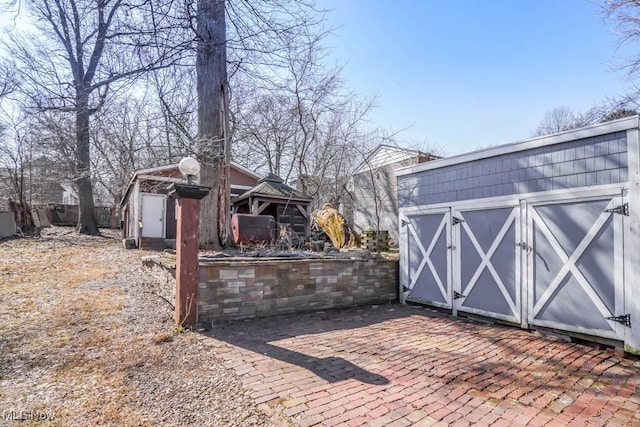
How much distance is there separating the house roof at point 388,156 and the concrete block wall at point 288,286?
709 centimetres

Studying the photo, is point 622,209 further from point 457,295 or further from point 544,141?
point 457,295

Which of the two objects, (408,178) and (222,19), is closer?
(222,19)

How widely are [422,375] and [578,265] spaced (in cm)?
259

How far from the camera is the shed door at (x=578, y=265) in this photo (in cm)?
376

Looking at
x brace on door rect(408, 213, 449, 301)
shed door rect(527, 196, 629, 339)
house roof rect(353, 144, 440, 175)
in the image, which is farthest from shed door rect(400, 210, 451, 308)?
house roof rect(353, 144, 440, 175)

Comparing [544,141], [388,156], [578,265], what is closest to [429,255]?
[578,265]

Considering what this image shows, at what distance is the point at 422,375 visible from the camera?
298cm

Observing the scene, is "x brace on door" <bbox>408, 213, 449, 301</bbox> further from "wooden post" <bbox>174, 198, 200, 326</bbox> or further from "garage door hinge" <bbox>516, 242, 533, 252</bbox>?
"wooden post" <bbox>174, 198, 200, 326</bbox>

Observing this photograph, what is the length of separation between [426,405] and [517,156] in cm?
374

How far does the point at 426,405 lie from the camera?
247 cm

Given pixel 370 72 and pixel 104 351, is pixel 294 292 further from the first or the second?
pixel 370 72

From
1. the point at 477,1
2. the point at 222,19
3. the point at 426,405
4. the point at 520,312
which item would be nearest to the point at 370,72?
the point at 477,1

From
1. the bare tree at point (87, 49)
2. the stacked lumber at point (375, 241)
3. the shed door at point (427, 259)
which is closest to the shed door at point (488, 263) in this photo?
the shed door at point (427, 259)

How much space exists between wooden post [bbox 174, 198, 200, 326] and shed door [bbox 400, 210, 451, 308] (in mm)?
3847
